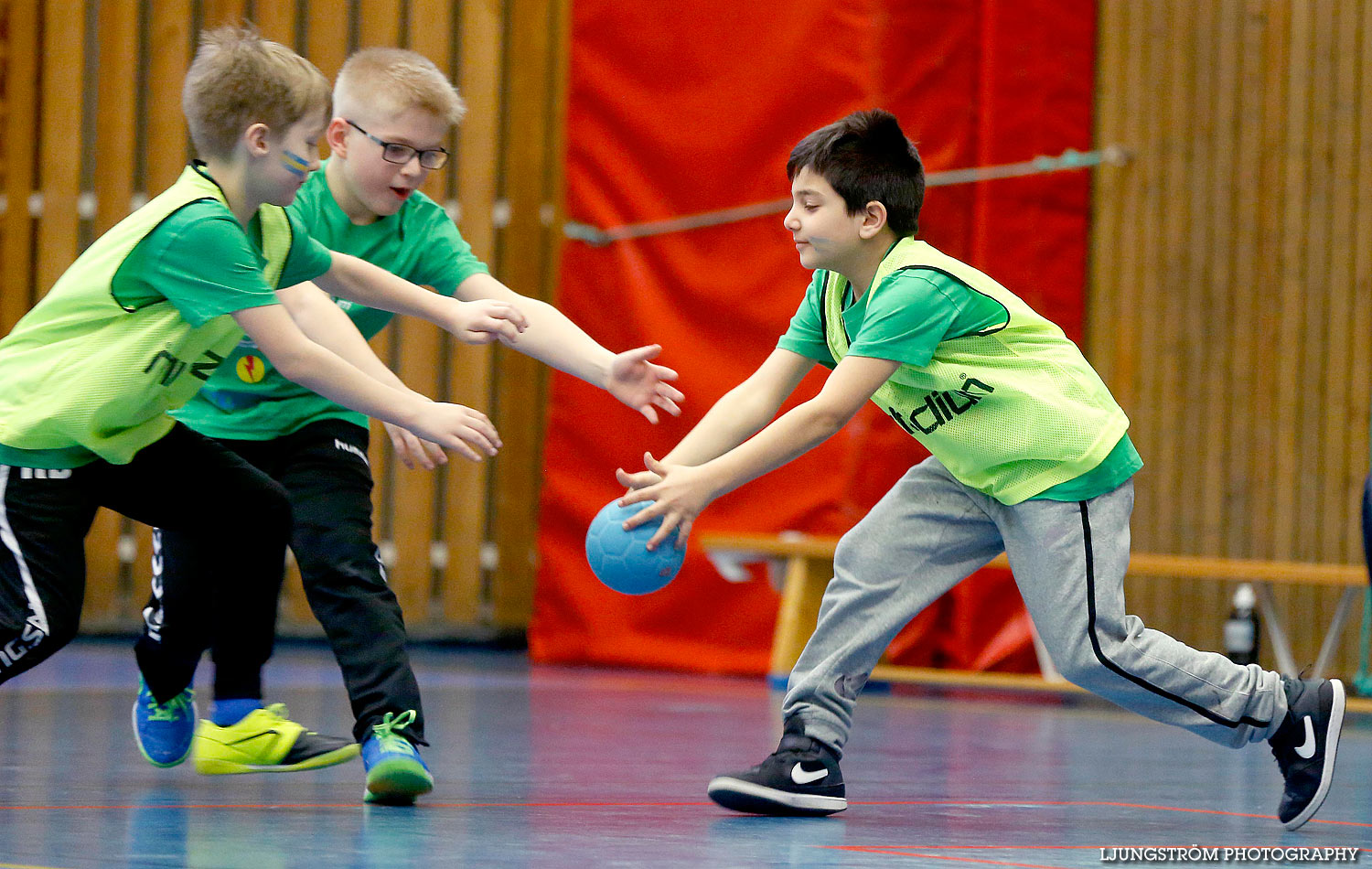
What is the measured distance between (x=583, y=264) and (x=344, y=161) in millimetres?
3588

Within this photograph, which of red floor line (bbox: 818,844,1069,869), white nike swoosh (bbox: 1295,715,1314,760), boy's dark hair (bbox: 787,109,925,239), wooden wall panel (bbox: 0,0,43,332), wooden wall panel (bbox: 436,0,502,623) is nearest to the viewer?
red floor line (bbox: 818,844,1069,869)

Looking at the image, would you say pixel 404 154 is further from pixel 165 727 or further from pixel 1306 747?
pixel 1306 747

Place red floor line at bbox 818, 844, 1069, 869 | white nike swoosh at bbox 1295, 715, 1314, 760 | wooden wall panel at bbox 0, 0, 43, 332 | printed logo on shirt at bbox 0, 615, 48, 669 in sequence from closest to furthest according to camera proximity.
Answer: red floor line at bbox 818, 844, 1069, 869 → printed logo on shirt at bbox 0, 615, 48, 669 → white nike swoosh at bbox 1295, 715, 1314, 760 → wooden wall panel at bbox 0, 0, 43, 332

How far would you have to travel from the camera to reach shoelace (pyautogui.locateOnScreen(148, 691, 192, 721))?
126 inches

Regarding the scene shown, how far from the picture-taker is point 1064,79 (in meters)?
6.29

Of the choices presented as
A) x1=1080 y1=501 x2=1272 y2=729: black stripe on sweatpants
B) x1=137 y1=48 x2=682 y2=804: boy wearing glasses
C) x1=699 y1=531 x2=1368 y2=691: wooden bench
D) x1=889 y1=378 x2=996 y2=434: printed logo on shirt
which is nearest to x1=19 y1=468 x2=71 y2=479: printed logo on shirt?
x1=137 y1=48 x2=682 y2=804: boy wearing glasses

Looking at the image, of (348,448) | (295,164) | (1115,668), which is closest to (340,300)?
(348,448)

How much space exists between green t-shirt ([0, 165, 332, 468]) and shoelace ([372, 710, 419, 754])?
2.02ft

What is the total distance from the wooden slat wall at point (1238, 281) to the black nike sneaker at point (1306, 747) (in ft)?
11.1

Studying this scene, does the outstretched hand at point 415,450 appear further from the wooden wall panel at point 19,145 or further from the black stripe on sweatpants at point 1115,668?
the wooden wall panel at point 19,145

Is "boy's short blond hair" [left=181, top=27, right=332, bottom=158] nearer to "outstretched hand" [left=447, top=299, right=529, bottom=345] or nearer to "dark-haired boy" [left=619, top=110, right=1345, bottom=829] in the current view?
"outstretched hand" [left=447, top=299, right=529, bottom=345]

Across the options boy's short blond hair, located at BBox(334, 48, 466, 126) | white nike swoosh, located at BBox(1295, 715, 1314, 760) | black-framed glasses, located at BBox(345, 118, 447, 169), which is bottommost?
white nike swoosh, located at BBox(1295, 715, 1314, 760)

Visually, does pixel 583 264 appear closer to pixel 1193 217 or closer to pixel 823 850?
pixel 1193 217

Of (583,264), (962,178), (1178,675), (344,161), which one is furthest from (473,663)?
(1178,675)
